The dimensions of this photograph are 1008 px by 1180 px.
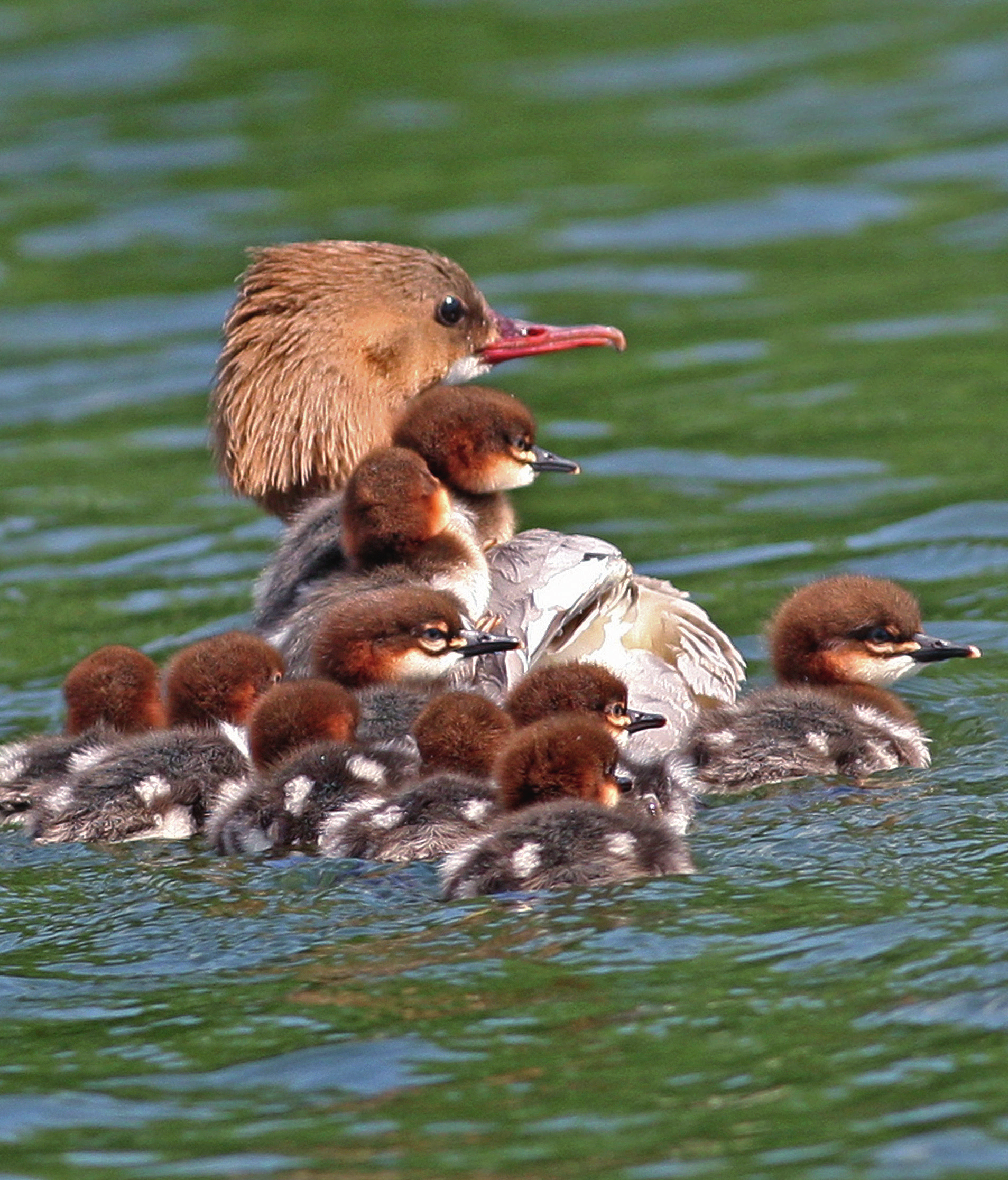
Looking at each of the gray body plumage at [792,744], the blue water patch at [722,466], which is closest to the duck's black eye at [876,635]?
the gray body plumage at [792,744]

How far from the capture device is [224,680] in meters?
6.34

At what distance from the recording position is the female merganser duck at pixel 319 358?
24.9 feet

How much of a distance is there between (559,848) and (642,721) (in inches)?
35.6

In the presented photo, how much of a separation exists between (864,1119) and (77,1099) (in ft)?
4.81

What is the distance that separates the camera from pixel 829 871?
17.1ft

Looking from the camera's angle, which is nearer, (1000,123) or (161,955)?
(161,955)

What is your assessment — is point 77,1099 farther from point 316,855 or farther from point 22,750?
point 22,750

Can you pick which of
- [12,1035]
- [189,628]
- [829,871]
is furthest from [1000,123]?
[12,1035]

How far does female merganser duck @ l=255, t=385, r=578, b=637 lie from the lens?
22.7 ft

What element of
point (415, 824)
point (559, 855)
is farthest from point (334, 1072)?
point (415, 824)

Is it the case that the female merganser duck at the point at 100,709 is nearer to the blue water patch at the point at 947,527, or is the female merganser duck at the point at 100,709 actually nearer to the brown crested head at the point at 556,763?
the brown crested head at the point at 556,763

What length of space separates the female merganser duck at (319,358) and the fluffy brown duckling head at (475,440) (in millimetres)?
554

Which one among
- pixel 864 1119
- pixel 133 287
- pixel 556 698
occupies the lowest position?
pixel 864 1119

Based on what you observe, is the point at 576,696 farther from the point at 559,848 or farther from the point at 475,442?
the point at 475,442
